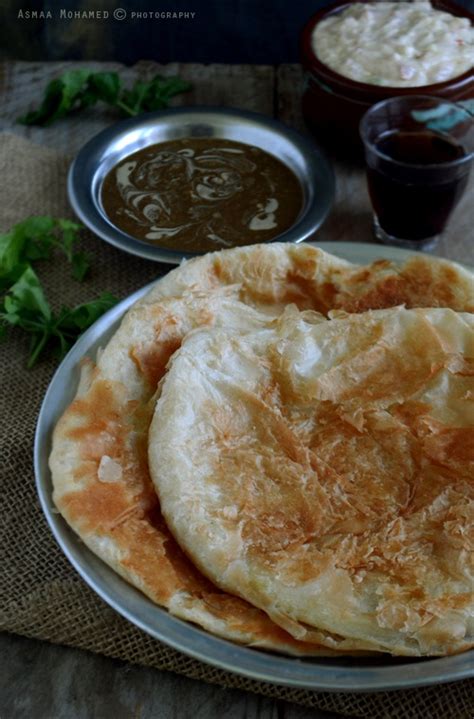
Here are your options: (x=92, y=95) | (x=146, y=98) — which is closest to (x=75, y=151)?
(x=92, y=95)

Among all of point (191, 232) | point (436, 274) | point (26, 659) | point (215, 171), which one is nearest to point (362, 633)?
point (26, 659)

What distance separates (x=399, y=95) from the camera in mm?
3990

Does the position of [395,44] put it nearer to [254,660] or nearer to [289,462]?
[289,462]

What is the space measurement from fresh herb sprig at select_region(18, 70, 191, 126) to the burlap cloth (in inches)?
49.6

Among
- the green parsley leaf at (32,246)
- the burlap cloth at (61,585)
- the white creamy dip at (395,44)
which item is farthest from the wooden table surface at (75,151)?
the green parsley leaf at (32,246)

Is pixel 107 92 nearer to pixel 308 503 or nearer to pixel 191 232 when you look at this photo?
pixel 191 232

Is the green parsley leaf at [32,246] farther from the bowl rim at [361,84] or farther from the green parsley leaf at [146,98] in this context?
the bowl rim at [361,84]

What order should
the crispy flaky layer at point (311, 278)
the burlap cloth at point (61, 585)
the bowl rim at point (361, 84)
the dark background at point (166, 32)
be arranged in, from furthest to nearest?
the dark background at point (166, 32)
the bowl rim at point (361, 84)
the crispy flaky layer at point (311, 278)
the burlap cloth at point (61, 585)

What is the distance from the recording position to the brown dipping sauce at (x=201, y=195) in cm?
377

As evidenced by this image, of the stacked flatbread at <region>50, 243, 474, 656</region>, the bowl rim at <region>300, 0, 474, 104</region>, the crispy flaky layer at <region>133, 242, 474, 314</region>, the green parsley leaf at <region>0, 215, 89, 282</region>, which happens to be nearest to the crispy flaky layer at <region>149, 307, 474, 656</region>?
the stacked flatbread at <region>50, 243, 474, 656</region>

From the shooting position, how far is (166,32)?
555 centimetres

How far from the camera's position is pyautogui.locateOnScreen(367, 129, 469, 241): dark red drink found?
364 cm

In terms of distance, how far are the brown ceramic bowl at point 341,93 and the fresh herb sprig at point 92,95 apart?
0.85m

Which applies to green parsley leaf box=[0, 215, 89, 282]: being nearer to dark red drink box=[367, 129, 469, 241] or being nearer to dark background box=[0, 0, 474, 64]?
dark red drink box=[367, 129, 469, 241]
